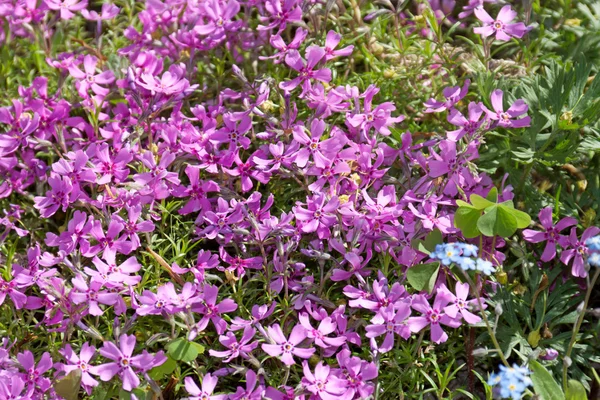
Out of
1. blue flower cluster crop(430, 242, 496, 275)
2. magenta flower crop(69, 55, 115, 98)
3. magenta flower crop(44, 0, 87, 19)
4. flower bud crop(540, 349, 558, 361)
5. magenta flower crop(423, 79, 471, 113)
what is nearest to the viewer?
blue flower cluster crop(430, 242, 496, 275)

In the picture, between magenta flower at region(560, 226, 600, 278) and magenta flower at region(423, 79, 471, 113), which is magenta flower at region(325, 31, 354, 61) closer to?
magenta flower at region(423, 79, 471, 113)

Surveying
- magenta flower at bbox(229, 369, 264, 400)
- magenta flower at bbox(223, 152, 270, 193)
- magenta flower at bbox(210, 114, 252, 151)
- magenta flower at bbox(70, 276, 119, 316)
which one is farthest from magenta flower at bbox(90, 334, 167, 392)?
magenta flower at bbox(210, 114, 252, 151)

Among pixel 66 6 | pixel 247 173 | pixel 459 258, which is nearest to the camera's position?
pixel 459 258

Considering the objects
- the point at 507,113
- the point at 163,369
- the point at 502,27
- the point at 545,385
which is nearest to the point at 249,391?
the point at 163,369

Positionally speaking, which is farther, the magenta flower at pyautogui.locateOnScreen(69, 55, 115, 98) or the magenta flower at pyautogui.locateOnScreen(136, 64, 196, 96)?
the magenta flower at pyautogui.locateOnScreen(69, 55, 115, 98)

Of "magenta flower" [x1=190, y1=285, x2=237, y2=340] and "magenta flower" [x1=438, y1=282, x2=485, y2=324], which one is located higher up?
"magenta flower" [x1=438, y1=282, x2=485, y2=324]

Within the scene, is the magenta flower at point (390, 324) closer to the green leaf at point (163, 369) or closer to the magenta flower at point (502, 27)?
the green leaf at point (163, 369)

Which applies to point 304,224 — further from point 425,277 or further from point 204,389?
point 204,389
